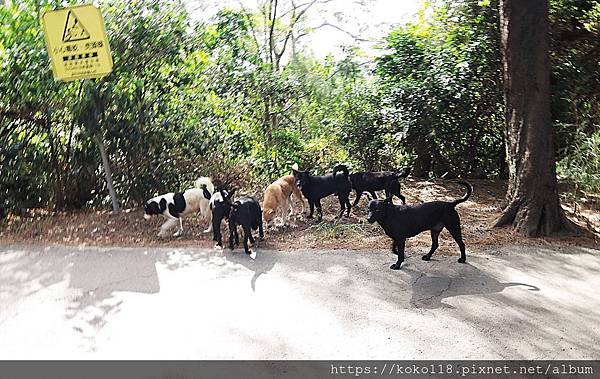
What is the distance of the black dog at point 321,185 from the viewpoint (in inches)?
269

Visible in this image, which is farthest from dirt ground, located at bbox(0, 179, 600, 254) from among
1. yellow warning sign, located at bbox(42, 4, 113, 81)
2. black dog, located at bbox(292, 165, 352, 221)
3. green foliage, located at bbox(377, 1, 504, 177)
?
yellow warning sign, located at bbox(42, 4, 113, 81)

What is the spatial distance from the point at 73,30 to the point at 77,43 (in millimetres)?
174

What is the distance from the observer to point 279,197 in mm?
6621

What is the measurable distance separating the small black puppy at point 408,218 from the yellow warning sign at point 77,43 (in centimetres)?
414

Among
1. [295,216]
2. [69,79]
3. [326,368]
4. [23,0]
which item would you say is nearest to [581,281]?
[326,368]

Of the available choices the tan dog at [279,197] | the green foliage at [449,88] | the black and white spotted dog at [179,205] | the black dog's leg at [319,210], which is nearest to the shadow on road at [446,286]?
the tan dog at [279,197]

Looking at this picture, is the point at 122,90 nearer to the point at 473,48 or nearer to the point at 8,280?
the point at 8,280

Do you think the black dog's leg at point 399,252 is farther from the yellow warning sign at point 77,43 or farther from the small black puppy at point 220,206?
the yellow warning sign at point 77,43

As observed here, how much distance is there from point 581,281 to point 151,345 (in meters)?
4.16

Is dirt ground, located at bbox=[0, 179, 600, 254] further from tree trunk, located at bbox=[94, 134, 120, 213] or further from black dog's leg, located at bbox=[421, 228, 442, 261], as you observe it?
black dog's leg, located at bbox=[421, 228, 442, 261]

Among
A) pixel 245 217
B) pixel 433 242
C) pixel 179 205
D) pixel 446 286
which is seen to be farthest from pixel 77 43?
pixel 446 286

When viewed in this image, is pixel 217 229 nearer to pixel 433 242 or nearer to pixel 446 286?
pixel 433 242

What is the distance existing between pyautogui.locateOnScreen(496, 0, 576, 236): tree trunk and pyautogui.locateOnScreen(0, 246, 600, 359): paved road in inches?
23.4

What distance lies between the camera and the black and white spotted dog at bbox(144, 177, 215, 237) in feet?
21.4
